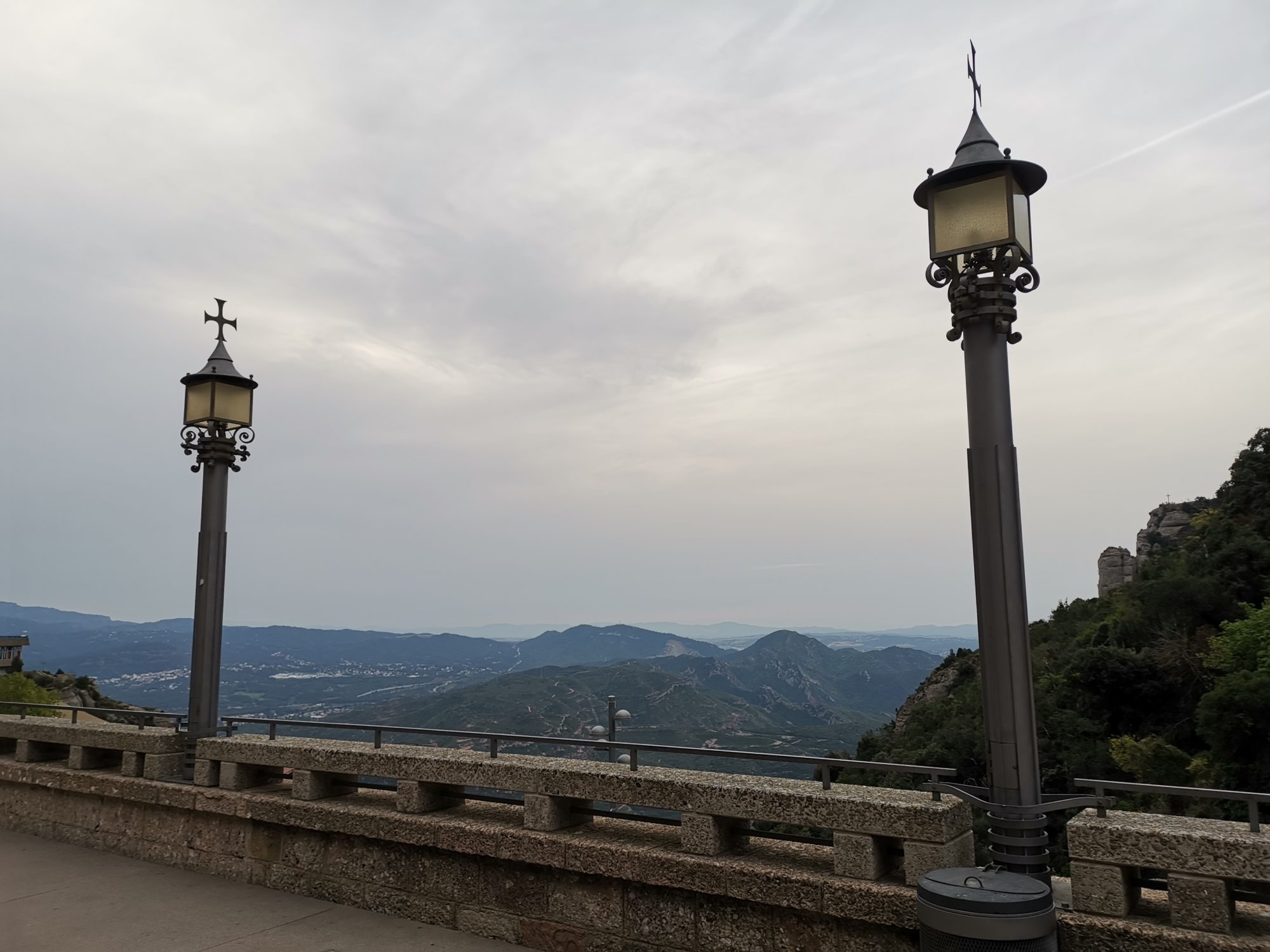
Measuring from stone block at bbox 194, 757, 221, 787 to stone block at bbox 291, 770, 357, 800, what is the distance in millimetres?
896

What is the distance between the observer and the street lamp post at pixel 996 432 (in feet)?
11.7

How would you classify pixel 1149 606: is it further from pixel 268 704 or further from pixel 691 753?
pixel 268 704

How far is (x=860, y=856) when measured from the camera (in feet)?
12.5

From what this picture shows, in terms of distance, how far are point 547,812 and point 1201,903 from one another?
10.1 feet

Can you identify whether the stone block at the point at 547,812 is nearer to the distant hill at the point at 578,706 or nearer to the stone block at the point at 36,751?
the stone block at the point at 36,751

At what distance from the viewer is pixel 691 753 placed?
365 cm

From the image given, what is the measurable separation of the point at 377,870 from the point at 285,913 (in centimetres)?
60

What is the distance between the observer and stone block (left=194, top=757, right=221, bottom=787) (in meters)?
6.39

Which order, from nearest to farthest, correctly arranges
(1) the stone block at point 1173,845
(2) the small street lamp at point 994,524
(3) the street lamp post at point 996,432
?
(1) the stone block at point 1173,845, (2) the small street lamp at point 994,524, (3) the street lamp post at point 996,432

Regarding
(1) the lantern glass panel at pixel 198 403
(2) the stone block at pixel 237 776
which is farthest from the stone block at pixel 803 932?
(1) the lantern glass panel at pixel 198 403

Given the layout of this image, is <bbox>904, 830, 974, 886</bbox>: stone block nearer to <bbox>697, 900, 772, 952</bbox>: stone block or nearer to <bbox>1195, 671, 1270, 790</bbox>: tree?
<bbox>697, 900, 772, 952</bbox>: stone block

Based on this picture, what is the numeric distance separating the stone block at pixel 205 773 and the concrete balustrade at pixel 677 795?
0.52 ft

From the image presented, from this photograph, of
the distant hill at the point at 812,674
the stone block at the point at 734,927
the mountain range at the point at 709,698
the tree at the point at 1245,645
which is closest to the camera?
the stone block at the point at 734,927

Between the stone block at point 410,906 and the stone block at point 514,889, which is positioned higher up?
the stone block at point 514,889
